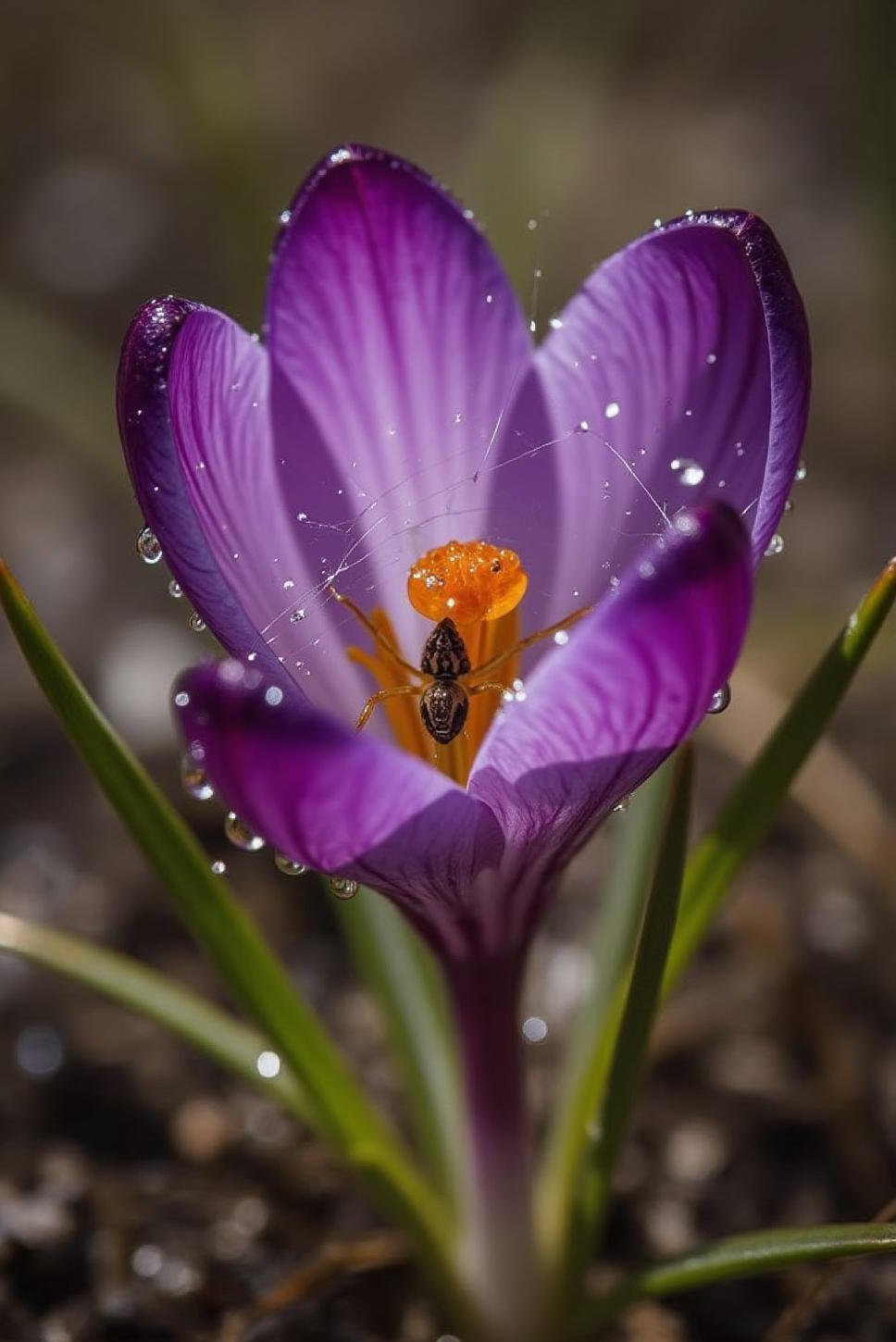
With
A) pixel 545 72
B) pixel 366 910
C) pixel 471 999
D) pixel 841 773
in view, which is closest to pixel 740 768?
pixel 841 773

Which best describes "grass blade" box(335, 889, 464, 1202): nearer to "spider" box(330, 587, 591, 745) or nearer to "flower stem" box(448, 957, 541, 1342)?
"flower stem" box(448, 957, 541, 1342)

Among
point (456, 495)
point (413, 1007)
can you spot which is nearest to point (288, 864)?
point (456, 495)

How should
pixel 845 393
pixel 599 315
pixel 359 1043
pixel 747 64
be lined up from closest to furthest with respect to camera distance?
pixel 599 315 < pixel 359 1043 < pixel 845 393 < pixel 747 64

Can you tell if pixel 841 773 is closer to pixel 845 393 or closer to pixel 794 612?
pixel 794 612

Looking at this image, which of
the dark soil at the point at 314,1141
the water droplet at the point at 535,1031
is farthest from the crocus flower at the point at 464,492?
the water droplet at the point at 535,1031

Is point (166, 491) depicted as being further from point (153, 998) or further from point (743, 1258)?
point (743, 1258)

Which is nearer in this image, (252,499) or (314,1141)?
(252,499)

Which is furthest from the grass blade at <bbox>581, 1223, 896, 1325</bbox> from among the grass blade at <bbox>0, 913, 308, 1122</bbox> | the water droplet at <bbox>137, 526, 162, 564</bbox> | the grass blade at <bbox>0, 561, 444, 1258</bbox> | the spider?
the water droplet at <bbox>137, 526, 162, 564</bbox>
